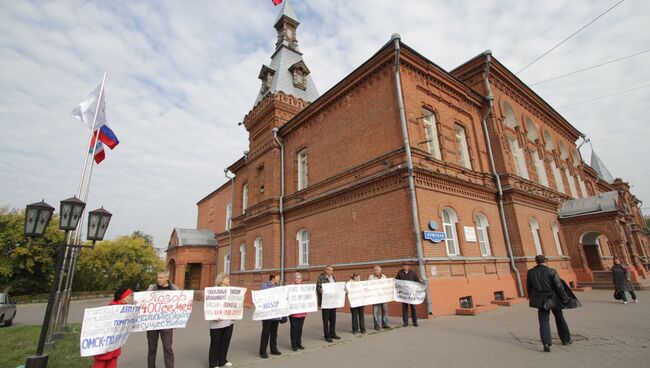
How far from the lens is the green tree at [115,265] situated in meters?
36.9

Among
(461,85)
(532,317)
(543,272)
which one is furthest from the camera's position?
(461,85)

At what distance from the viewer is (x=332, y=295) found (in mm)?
7938

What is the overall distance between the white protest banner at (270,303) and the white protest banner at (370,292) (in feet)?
6.57

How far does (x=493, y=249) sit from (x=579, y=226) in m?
8.50

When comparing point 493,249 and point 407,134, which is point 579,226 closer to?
point 493,249

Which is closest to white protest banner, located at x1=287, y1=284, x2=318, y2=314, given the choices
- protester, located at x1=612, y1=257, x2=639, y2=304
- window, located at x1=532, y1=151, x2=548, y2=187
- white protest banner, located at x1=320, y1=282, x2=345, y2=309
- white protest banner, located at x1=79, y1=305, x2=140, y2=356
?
white protest banner, located at x1=320, y1=282, x2=345, y2=309

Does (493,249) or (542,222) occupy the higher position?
(542,222)

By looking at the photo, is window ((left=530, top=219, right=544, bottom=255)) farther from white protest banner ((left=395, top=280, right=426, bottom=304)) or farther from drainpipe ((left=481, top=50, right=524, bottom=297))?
white protest banner ((left=395, top=280, right=426, bottom=304))

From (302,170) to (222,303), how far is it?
11558 millimetres

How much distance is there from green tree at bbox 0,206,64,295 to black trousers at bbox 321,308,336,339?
35.6 m

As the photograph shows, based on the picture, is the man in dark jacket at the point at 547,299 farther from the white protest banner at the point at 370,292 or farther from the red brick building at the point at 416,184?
the red brick building at the point at 416,184

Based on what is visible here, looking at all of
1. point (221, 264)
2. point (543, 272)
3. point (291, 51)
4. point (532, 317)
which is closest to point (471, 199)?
point (532, 317)

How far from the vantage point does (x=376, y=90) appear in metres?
13.2

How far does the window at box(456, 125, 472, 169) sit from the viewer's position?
14.5m
